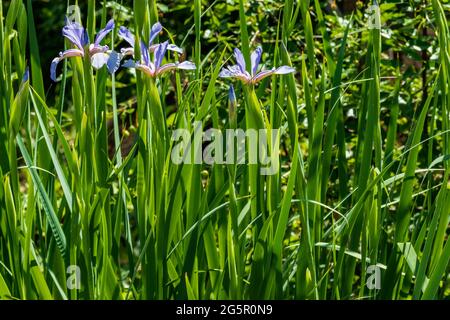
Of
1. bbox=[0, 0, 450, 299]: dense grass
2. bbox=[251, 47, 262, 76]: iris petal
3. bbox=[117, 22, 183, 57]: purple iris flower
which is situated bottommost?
bbox=[0, 0, 450, 299]: dense grass

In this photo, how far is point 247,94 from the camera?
1.08 metres

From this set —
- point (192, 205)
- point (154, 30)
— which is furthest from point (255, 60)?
point (192, 205)

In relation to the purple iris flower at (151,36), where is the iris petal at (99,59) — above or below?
below

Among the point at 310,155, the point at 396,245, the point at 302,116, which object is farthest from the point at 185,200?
the point at 302,116

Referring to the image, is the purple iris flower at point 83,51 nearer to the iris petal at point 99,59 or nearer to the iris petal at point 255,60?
the iris petal at point 99,59

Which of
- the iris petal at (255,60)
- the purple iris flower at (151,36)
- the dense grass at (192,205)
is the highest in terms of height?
the purple iris flower at (151,36)

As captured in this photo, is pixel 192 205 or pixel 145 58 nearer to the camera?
pixel 145 58

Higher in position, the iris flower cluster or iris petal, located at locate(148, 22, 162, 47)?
iris petal, located at locate(148, 22, 162, 47)

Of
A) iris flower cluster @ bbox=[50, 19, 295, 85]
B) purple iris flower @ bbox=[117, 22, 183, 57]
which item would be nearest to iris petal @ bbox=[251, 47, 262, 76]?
iris flower cluster @ bbox=[50, 19, 295, 85]

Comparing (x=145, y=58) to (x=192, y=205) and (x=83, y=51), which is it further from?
(x=192, y=205)

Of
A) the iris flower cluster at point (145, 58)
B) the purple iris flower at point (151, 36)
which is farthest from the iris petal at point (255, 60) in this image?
the purple iris flower at point (151, 36)

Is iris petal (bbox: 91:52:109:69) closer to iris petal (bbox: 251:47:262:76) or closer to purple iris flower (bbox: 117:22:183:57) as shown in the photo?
purple iris flower (bbox: 117:22:183:57)

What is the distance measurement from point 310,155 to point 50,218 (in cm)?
39
